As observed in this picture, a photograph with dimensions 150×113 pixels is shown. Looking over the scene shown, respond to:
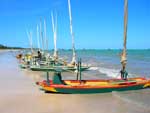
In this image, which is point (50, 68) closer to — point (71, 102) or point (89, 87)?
point (89, 87)

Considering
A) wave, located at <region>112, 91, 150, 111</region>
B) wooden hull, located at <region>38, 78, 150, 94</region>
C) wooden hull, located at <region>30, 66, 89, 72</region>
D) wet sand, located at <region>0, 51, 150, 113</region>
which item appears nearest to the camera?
wet sand, located at <region>0, 51, 150, 113</region>

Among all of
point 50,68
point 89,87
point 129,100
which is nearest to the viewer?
point 129,100

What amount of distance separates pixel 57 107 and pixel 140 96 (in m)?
6.24

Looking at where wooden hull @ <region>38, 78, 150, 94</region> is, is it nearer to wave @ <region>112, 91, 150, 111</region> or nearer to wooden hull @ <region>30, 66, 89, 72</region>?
wave @ <region>112, 91, 150, 111</region>

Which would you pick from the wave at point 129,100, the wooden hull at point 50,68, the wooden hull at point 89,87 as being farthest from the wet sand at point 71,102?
the wooden hull at point 50,68

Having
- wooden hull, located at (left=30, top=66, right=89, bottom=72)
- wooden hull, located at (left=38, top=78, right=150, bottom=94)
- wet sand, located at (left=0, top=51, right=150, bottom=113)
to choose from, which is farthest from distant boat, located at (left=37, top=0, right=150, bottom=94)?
wooden hull, located at (left=30, top=66, right=89, bottom=72)

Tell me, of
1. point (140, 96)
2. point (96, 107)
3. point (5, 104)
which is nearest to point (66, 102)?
point (96, 107)

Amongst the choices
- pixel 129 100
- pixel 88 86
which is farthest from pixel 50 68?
pixel 129 100

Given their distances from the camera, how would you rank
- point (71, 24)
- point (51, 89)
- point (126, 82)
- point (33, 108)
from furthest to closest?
point (71, 24) < point (126, 82) < point (51, 89) < point (33, 108)

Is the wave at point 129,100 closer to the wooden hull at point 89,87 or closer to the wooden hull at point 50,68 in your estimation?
the wooden hull at point 89,87

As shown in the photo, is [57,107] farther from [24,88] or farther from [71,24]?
[71,24]

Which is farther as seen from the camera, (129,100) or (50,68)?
(50,68)

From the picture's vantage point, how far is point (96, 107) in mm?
15094

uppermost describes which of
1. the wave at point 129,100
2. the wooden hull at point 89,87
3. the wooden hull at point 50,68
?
the wooden hull at point 89,87
